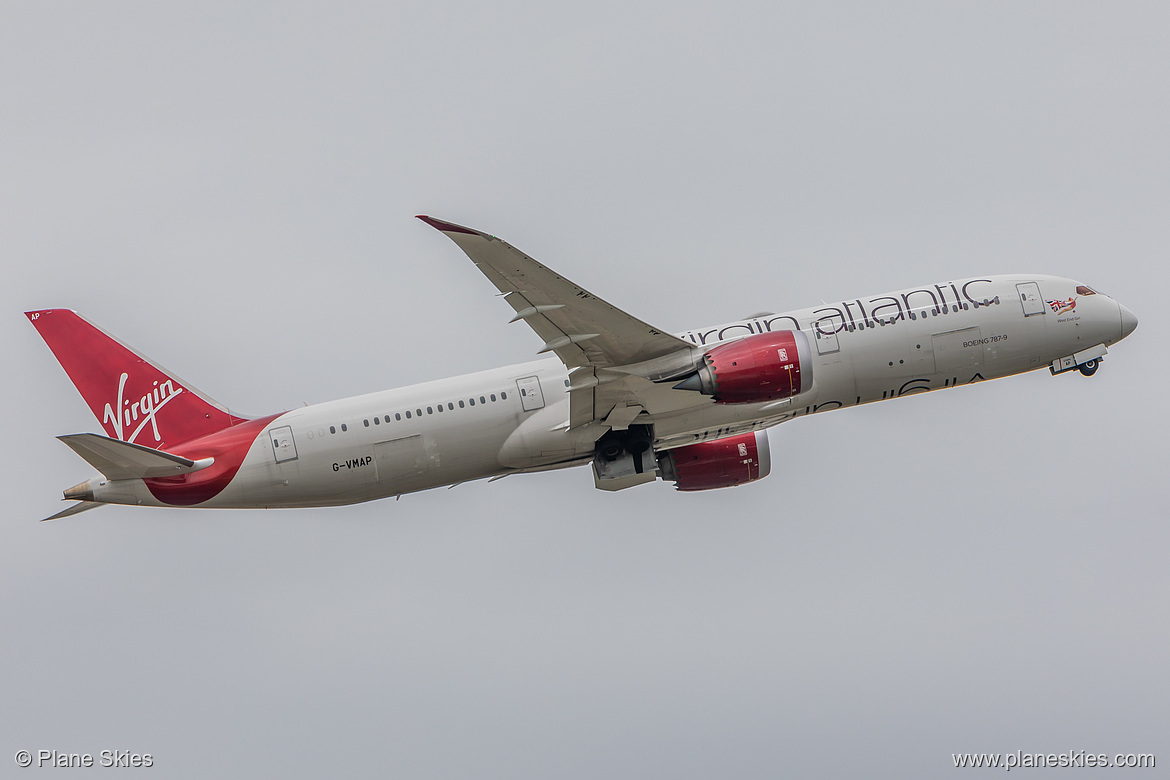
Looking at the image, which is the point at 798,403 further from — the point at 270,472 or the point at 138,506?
the point at 138,506

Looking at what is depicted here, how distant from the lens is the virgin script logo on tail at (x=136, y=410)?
4184cm

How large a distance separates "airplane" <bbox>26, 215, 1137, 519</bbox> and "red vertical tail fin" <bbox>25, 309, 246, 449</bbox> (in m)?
0.05

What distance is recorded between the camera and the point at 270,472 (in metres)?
40.2

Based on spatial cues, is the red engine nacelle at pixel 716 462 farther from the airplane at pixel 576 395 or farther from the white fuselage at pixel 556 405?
the white fuselage at pixel 556 405

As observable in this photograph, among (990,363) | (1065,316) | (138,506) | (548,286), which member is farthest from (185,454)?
(1065,316)

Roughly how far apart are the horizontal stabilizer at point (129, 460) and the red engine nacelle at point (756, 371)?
642 inches

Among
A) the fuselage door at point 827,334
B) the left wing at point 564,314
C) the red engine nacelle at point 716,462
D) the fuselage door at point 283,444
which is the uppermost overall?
the left wing at point 564,314

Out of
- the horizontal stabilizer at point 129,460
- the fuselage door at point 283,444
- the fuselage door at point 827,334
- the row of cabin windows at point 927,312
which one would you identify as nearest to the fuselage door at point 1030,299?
the row of cabin windows at point 927,312

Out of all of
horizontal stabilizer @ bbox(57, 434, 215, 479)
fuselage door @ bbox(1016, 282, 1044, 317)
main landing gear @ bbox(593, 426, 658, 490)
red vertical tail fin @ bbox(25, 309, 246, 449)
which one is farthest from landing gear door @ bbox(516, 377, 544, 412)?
fuselage door @ bbox(1016, 282, 1044, 317)

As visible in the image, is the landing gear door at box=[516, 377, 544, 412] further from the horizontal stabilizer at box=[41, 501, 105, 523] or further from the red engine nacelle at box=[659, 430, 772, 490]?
the horizontal stabilizer at box=[41, 501, 105, 523]

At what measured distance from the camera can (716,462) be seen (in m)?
45.2

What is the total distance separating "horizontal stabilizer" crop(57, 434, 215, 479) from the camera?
1454 inches

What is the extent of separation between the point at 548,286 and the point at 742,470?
13151 millimetres

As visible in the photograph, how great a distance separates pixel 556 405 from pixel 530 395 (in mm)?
919
